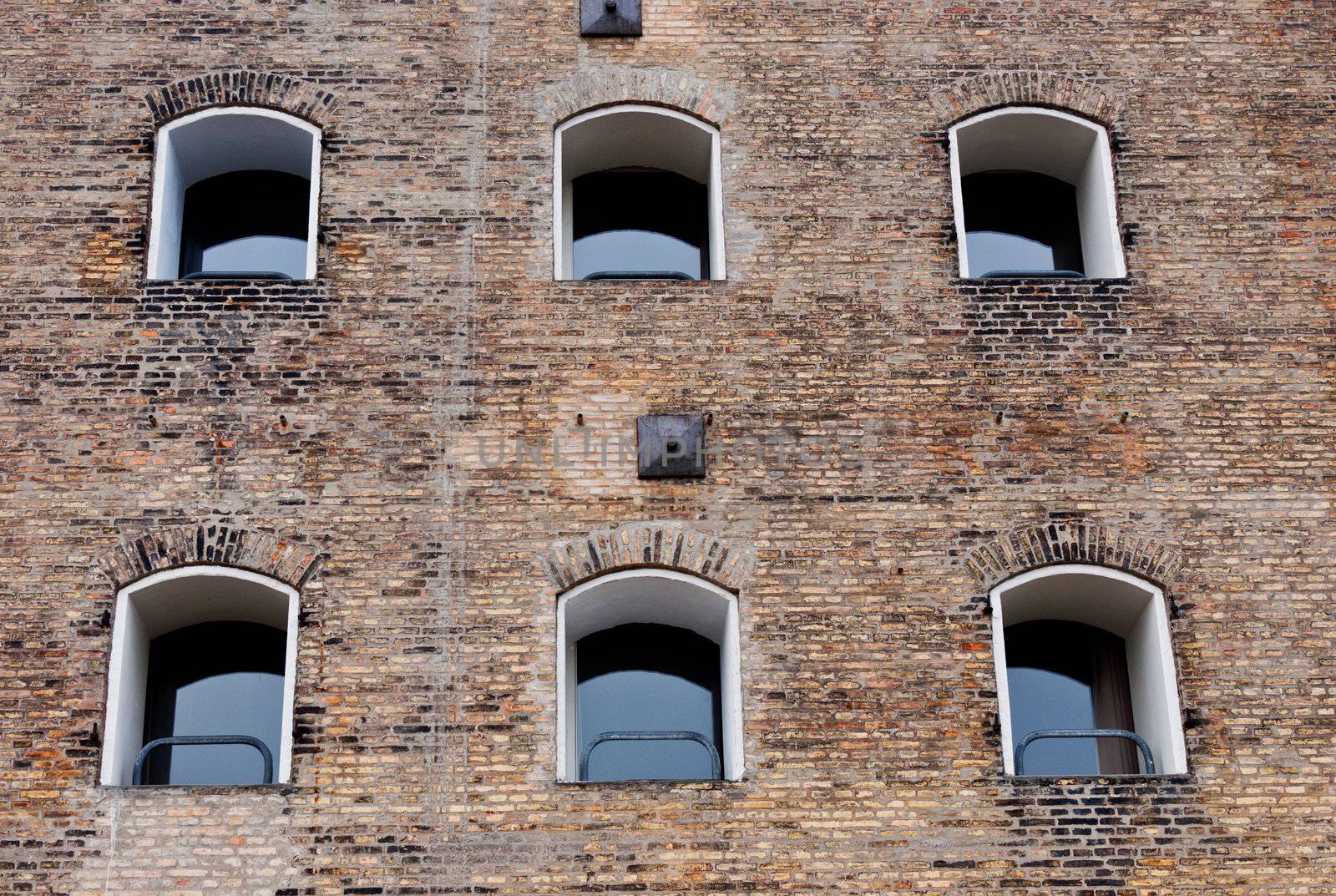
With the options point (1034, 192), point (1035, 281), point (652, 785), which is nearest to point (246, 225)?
A: point (652, 785)

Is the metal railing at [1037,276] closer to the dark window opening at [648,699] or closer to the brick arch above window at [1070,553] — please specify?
the brick arch above window at [1070,553]

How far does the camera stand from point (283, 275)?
1400 cm

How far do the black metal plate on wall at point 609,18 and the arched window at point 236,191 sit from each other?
8.36ft

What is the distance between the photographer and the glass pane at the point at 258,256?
1473 cm

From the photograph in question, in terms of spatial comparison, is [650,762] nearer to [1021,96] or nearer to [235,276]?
[235,276]

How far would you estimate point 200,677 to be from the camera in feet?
44.3

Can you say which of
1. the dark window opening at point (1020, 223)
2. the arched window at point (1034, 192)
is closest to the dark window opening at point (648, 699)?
the arched window at point (1034, 192)

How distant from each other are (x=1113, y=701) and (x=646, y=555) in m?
3.97

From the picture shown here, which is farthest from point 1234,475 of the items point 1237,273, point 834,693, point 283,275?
point 283,275

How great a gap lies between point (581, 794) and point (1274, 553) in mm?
5595

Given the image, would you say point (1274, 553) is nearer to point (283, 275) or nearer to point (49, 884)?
point (283, 275)

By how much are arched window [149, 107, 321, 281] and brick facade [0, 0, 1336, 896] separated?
252 mm

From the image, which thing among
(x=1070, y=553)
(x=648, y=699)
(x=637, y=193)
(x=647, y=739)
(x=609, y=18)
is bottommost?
(x=647, y=739)

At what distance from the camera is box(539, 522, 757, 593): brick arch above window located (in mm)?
12688
